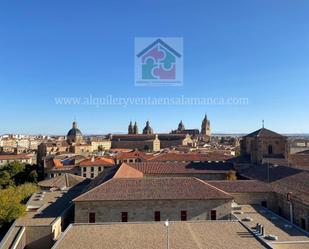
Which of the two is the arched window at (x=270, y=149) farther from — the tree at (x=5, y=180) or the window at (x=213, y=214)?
the tree at (x=5, y=180)

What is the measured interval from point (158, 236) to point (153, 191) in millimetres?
7248

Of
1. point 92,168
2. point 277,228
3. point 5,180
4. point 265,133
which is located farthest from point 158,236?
point 92,168

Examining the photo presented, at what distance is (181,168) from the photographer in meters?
42.1

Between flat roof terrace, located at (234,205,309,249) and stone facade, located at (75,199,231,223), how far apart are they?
83.7 inches

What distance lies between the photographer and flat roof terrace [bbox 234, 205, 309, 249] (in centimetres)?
1788

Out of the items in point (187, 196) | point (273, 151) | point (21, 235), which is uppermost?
point (273, 151)

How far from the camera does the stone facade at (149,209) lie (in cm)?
2319

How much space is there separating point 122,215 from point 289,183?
50.5 ft

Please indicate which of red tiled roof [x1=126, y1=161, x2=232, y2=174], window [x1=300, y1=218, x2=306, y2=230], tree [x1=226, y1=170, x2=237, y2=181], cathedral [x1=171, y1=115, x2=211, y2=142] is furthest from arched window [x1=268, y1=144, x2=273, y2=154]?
cathedral [x1=171, y1=115, x2=211, y2=142]

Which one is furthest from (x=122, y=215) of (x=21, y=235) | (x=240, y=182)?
(x=240, y=182)

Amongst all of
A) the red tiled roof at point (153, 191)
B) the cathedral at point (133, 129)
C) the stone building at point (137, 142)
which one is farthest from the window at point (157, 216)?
the cathedral at point (133, 129)

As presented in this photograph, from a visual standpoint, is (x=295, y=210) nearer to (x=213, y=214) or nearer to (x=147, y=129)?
(x=213, y=214)

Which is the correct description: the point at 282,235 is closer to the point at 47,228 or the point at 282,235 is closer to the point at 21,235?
the point at 47,228

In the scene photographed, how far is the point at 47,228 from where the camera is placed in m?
21.6
